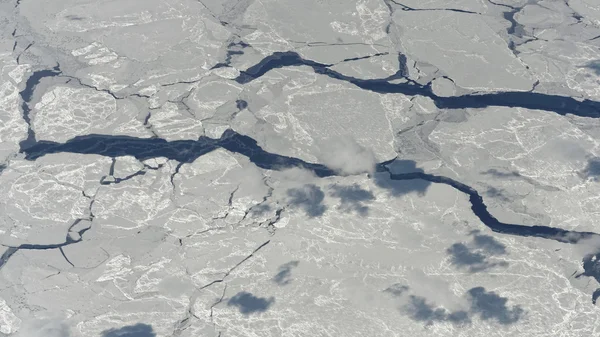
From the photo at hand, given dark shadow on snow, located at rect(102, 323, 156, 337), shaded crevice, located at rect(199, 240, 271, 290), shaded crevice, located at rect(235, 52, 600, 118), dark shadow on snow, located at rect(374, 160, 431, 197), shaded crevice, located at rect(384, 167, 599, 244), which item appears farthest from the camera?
shaded crevice, located at rect(235, 52, 600, 118)

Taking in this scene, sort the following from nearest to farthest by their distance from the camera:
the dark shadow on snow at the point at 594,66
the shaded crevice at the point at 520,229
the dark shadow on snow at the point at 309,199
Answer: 1. the shaded crevice at the point at 520,229
2. the dark shadow on snow at the point at 309,199
3. the dark shadow on snow at the point at 594,66

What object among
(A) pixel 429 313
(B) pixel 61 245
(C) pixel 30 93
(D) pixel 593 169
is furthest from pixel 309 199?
(C) pixel 30 93

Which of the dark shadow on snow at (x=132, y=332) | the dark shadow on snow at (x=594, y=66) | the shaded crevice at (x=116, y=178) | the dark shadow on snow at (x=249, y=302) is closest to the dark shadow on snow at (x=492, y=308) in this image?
the dark shadow on snow at (x=249, y=302)

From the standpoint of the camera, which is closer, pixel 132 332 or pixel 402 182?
pixel 132 332

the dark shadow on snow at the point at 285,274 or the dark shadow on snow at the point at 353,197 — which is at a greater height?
the dark shadow on snow at the point at 353,197

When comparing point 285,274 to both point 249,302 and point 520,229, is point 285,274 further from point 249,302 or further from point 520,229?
point 520,229

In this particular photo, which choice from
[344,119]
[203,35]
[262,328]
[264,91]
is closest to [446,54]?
[344,119]

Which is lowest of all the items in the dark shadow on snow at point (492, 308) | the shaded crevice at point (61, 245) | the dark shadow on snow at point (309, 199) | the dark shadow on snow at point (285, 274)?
the dark shadow on snow at point (492, 308)

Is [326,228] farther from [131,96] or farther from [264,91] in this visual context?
[131,96]

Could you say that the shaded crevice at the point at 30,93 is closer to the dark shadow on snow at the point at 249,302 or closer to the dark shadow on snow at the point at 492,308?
the dark shadow on snow at the point at 249,302

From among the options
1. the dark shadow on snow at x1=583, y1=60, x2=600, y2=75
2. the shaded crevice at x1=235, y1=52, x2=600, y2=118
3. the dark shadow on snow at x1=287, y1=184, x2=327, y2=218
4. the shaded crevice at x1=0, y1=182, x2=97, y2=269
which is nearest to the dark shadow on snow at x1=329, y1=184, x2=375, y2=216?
the dark shadow on snow at x1=287, y1=184, x2=327, y2=218

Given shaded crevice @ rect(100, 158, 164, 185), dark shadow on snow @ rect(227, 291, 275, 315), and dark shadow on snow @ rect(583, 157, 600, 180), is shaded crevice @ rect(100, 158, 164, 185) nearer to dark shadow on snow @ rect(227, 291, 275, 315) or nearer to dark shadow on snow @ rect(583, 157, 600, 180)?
dark shadow on snow @ rect(227, 291, 275, 315)
